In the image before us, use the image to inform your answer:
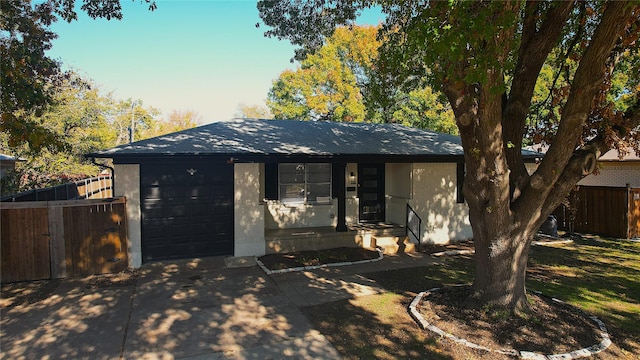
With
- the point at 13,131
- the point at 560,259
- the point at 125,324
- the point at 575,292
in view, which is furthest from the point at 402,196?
the point at 13,131

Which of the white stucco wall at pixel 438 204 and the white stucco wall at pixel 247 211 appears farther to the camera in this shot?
the white stucco wall at pixel 438 204

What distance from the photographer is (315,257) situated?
9266 mm

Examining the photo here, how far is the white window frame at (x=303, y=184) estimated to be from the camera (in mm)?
11016

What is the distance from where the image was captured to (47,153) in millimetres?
16688

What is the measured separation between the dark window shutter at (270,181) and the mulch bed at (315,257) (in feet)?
6.58

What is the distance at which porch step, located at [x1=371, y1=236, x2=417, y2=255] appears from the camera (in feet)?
33.4

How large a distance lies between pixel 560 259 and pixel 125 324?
32.5 feet

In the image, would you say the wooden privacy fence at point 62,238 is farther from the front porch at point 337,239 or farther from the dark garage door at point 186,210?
the front porch at point 337,239

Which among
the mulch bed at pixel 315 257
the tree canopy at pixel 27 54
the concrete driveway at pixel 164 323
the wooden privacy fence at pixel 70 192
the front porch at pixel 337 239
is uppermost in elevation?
the tree canopy at pixel 27 54

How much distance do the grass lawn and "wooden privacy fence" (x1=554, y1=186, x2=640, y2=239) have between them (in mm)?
2222

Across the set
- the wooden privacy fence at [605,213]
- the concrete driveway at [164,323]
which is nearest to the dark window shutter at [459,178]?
the wooden privacy fence at [605,213]

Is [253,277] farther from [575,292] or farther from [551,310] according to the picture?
[575,292]

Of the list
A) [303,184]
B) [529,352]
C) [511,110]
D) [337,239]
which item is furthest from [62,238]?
[511,110]

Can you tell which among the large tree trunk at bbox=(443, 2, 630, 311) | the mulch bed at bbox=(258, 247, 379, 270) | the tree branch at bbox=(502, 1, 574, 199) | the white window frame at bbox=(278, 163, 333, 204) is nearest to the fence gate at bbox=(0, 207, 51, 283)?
the mulch bed at bbox=(258, 247, 379, 270)
